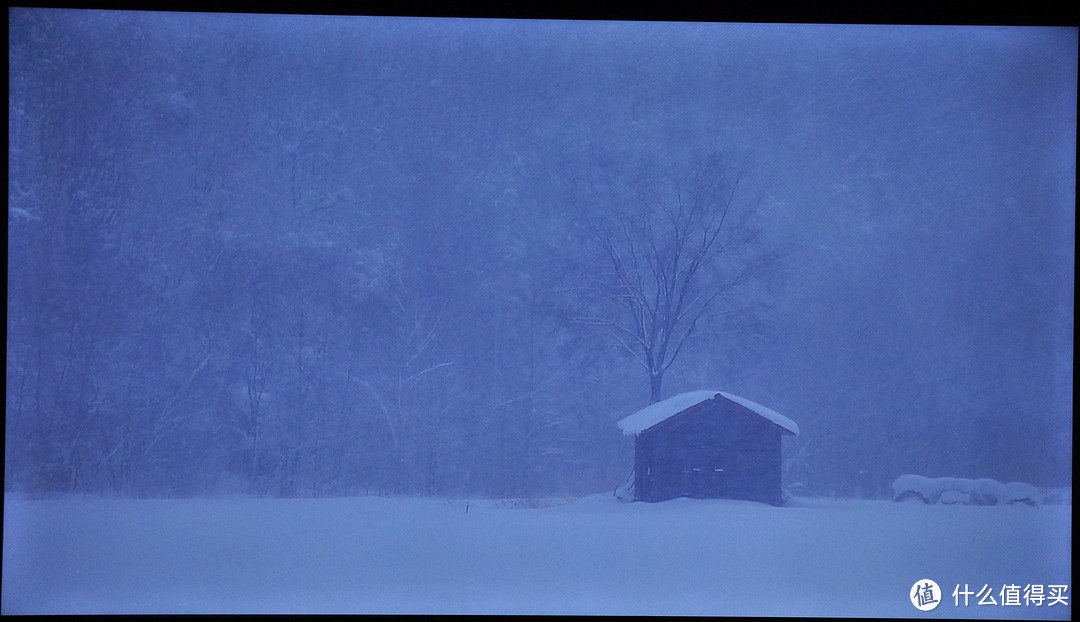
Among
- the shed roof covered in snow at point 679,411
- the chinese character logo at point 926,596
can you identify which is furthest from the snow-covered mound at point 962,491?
the shed roof covered in snow at point 679,411

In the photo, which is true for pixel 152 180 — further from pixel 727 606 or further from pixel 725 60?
pixel 727 606

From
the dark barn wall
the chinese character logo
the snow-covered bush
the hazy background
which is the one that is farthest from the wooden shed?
the snow-covered bush

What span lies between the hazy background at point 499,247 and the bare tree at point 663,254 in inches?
2.1

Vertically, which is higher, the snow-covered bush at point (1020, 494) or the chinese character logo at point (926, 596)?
the snow-covered bush at point (1020, 494)

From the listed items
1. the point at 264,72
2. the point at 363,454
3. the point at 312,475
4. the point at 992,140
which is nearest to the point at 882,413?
the point at 992,140

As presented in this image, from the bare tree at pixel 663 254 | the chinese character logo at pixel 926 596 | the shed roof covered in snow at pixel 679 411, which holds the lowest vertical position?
the chinese character logo at pixel 926 596

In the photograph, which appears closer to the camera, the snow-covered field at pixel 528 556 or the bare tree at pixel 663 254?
the snow-covered field at pixel 528 556

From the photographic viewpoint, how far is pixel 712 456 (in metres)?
3.96

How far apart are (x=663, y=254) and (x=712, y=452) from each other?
0.95 meters

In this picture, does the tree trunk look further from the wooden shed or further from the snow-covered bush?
the snow-covered bush

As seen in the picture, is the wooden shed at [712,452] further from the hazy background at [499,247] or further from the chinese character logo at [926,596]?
the chinese character logo at [926,596]

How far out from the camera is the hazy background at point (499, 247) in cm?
392

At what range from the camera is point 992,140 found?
3.96m

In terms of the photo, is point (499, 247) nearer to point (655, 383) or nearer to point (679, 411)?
point (655, 383)
